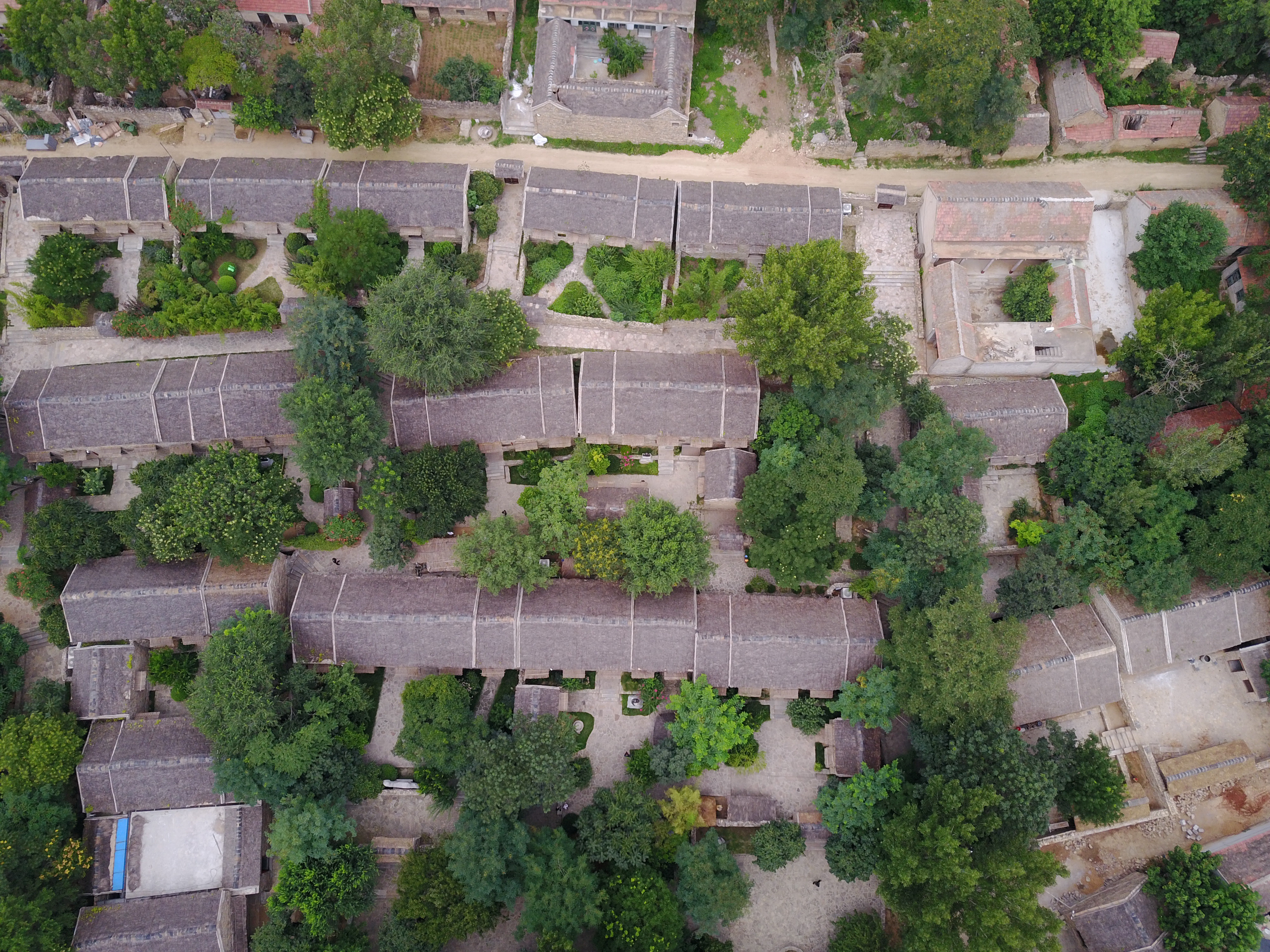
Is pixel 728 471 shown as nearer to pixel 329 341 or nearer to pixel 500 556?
pixel 500 556

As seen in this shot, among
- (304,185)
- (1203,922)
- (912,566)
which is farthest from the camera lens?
(304,185)

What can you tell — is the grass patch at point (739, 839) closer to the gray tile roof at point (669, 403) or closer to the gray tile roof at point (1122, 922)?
the gray tile roof at point (1122, 922)

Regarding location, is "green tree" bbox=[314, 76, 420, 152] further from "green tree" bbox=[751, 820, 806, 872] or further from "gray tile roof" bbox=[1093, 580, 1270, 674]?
"gray tile roof" bbox=[1093, 580, 1270, 674]

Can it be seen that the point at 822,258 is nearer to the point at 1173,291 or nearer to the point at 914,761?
the point at 1173,291

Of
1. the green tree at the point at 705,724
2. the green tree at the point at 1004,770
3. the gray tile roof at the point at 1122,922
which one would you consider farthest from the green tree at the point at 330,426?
the gray tile roof at the point at 1122,922

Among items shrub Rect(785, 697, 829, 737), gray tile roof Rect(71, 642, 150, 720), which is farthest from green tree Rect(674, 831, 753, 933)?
gray tile roof Rect(71, 642, 150, 720)

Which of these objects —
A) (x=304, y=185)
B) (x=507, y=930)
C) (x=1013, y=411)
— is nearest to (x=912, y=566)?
(x=1013, y=411)

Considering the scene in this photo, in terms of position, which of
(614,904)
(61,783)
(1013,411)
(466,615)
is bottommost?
(614,904)
